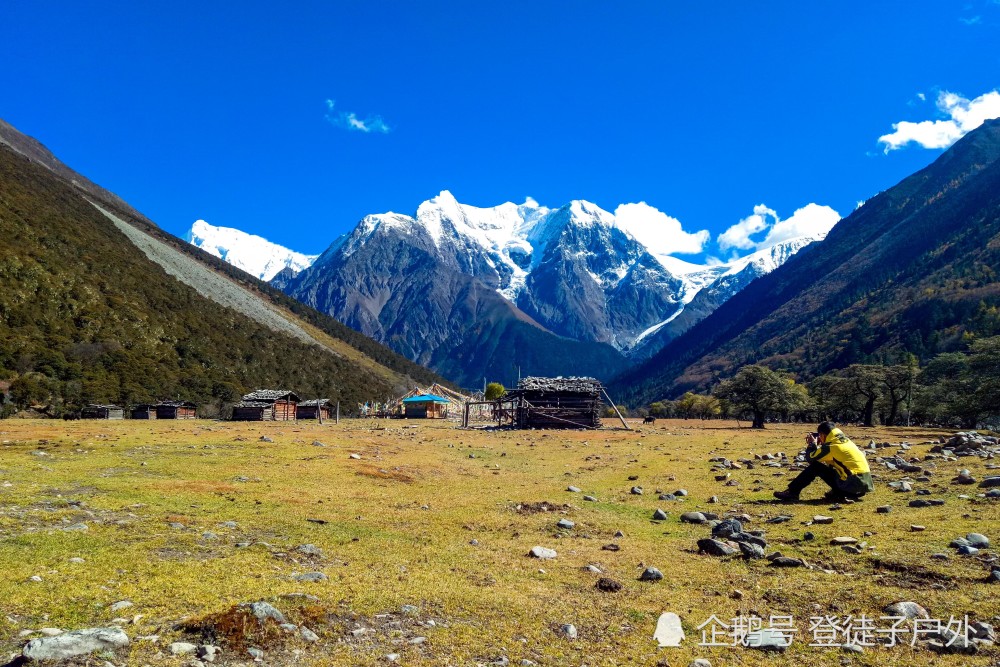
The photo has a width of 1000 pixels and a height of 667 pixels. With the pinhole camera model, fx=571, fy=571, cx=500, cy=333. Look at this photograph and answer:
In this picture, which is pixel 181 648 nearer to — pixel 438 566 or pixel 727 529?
pixel 438 566

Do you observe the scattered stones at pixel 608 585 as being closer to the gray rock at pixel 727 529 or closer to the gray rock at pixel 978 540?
the gray rock at pixel 727 529

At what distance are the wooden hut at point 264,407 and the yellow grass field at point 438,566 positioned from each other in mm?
69944

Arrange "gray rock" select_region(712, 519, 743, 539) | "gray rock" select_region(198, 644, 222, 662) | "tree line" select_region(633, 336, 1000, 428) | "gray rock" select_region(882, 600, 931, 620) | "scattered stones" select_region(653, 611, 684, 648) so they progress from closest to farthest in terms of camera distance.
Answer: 1. "gray rock" select_region(198, 644, 222, 662)
2. "scattered stones" select_region(653, 611, 684, 648)
3. "gray rock" select_region(882, 600, 931, 620)
4. "gray rock" select_region(712, 519, 743, 539)
5. "tree line" select_region(633, 336, 1000, 428)

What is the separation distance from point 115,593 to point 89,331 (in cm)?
10889

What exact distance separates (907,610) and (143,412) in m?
91.3

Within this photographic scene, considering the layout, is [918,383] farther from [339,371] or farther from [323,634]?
[339,371]

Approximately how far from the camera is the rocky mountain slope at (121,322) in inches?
3290

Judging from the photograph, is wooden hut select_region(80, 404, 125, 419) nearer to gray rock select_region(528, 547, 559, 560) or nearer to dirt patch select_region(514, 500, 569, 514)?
dirt patch select_region(514, 500, 569, 514)

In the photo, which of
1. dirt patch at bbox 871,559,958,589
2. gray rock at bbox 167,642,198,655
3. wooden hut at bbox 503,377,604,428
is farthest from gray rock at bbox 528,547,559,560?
wooden hut at bbox 503,377,604,428

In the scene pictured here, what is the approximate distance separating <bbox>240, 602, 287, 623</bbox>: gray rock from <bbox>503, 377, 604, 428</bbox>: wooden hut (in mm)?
63861

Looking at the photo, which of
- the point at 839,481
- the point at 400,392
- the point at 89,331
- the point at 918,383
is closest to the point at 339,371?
the point at 400,392

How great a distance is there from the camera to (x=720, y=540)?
12484mm

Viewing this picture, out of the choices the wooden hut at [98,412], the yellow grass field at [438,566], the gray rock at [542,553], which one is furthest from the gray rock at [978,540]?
the wooden hut at [98,412]

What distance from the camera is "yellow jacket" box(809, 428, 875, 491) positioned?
16.6 metres
